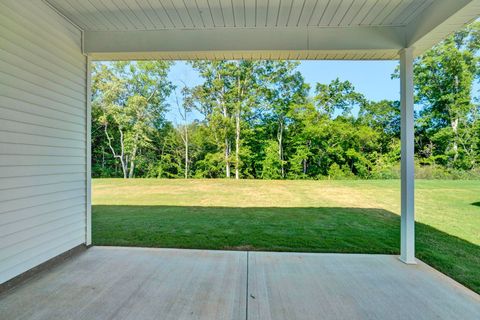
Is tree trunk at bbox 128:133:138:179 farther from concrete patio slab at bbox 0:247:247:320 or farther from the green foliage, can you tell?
concrete patio slab at bbox 0:247:247:320

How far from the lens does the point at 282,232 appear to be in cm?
412

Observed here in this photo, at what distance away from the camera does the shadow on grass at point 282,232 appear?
126 inches

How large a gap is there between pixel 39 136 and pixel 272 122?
35.6 feet

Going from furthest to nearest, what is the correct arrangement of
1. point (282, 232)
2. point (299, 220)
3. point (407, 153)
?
point (299, 220) → point (282, 232) → point (407, 153)

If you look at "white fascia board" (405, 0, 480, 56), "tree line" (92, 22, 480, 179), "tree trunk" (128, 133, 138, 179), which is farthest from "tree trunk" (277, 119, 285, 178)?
"white fascia board" (405, 0, 480, 56)

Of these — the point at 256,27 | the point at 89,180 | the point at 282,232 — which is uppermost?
the point at 256,27

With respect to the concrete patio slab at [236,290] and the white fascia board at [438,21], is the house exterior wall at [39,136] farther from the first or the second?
the white fascia board at [438,21]

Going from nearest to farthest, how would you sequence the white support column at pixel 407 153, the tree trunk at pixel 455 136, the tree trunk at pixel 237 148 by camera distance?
1. the white support column at pixel 407 153
2. the tree trunk at pixel 455 136
3. the tree trunk at pixel 237 148

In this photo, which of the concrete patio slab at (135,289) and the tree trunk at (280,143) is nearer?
the concrete patio slab at (135,289)

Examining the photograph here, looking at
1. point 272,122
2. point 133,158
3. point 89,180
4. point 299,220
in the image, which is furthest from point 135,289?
point 133,158

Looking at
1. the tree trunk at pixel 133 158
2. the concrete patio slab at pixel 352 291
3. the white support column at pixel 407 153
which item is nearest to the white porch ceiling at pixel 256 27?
the white support column at pixel 407 153

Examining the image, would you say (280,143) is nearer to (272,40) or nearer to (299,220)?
(299,220)

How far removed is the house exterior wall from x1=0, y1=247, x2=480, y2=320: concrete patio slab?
37 cm

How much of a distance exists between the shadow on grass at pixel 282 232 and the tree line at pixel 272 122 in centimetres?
667
